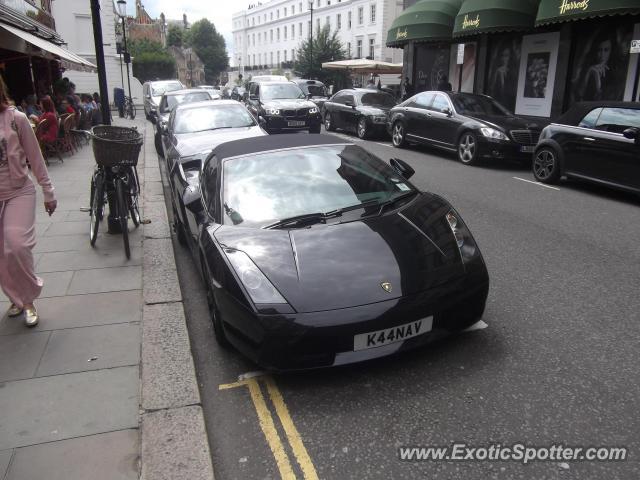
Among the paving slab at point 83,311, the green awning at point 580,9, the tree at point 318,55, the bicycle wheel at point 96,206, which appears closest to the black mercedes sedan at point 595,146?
the green awning at point 580,9

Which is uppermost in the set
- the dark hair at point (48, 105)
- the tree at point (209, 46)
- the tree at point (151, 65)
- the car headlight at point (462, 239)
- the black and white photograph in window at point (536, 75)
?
the tree at point (209, 46)

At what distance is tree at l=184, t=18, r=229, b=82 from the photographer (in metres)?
116

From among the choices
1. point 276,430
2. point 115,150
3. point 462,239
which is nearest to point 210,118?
point 115,150

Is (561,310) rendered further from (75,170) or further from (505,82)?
(505,82)

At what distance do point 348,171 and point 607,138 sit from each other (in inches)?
236

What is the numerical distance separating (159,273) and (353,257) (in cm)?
259

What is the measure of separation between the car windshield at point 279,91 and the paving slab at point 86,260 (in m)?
12.7

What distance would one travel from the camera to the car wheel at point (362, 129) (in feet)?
55.1

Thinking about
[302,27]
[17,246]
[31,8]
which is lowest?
[17,246]

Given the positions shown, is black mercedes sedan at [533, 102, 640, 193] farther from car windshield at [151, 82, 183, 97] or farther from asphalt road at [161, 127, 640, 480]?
car windshield at [151, 82, 183, 97]

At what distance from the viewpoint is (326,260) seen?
134 inches

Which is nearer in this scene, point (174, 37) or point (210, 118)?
point (210, 118)

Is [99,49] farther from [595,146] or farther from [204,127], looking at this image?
[595,146]

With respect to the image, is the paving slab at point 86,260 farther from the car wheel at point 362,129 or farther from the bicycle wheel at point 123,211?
the car wheel at point 362,129
